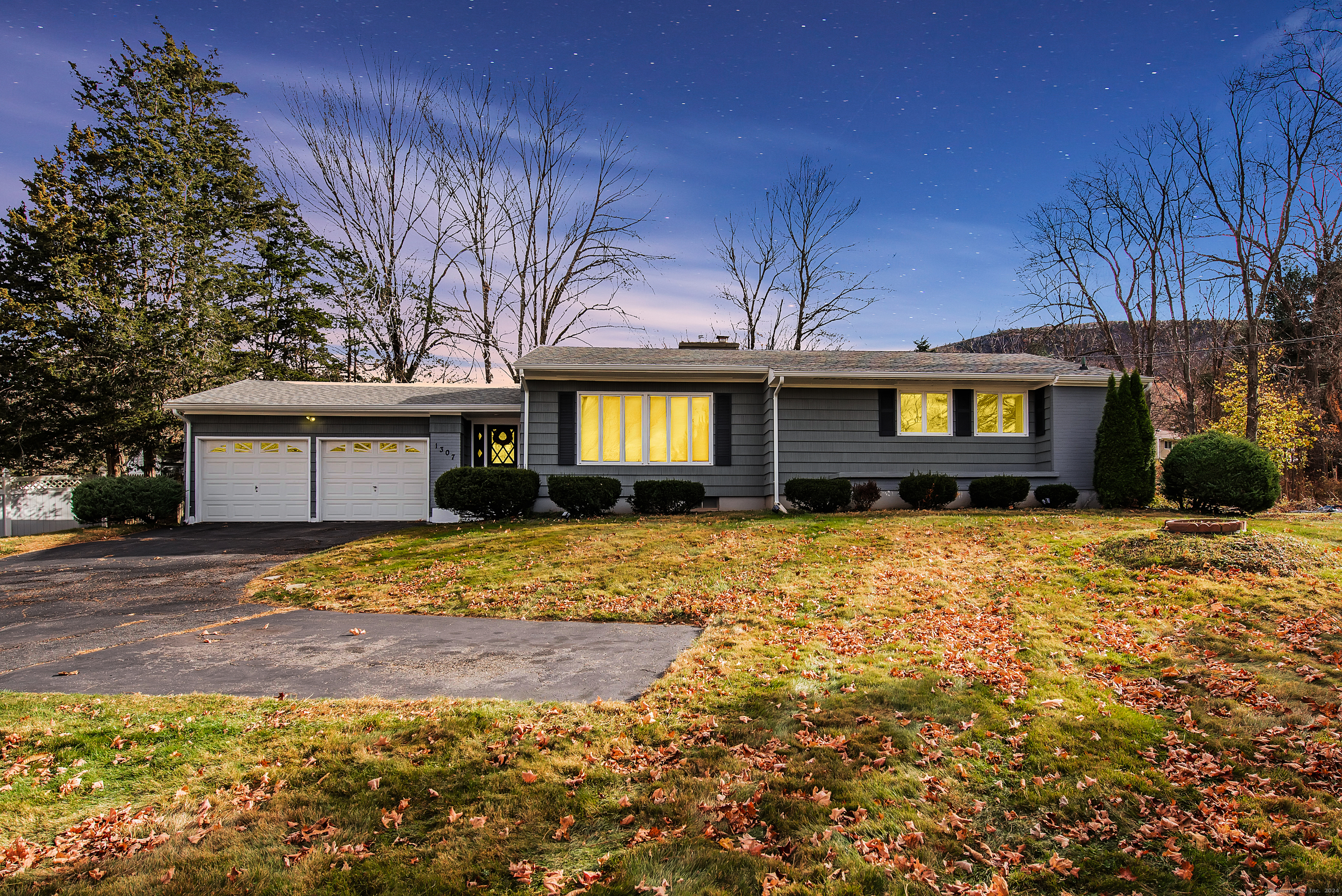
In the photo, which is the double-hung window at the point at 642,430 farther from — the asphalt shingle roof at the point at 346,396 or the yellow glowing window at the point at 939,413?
the yellow glowing window at the point at 939,413

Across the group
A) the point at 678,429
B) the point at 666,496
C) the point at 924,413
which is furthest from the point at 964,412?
the point at 666,496

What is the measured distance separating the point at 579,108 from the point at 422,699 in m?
26.7

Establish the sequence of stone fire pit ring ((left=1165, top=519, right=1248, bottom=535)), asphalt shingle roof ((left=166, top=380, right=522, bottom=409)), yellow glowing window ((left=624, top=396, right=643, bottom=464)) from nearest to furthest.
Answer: stone fire pit ring ((left=1165, top=519, right=1248, bottom=535)) → yellow glowing window ((left=624, top=396, right=643, bottom=464)) → asphalt shingle roof ((left=166, top=380, right=522, bottom=409))

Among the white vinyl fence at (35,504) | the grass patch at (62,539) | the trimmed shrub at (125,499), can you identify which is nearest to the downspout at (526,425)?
the grass patch at (62,539)

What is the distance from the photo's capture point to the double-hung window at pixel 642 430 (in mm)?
15117

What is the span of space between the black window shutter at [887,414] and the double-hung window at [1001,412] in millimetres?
2074

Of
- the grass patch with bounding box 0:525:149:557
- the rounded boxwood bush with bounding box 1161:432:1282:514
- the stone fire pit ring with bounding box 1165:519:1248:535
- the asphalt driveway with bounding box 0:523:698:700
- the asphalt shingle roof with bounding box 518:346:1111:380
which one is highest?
the asphalt shingle roof with bounding box 518:346:1111:380

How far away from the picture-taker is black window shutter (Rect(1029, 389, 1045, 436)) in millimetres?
15516

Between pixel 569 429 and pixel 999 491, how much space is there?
9.75m

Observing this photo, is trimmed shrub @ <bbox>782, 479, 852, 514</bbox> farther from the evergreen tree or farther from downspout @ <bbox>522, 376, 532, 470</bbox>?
the evergreen tree

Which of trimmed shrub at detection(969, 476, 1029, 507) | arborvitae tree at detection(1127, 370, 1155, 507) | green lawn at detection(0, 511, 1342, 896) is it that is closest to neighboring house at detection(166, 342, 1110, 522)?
trimmed shrub at detection(969, 476, 1029, 507)

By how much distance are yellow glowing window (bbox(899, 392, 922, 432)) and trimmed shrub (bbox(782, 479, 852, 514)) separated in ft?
7.88

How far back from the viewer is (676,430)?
15273 millimetres

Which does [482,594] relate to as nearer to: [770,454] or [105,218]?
[770,454]
